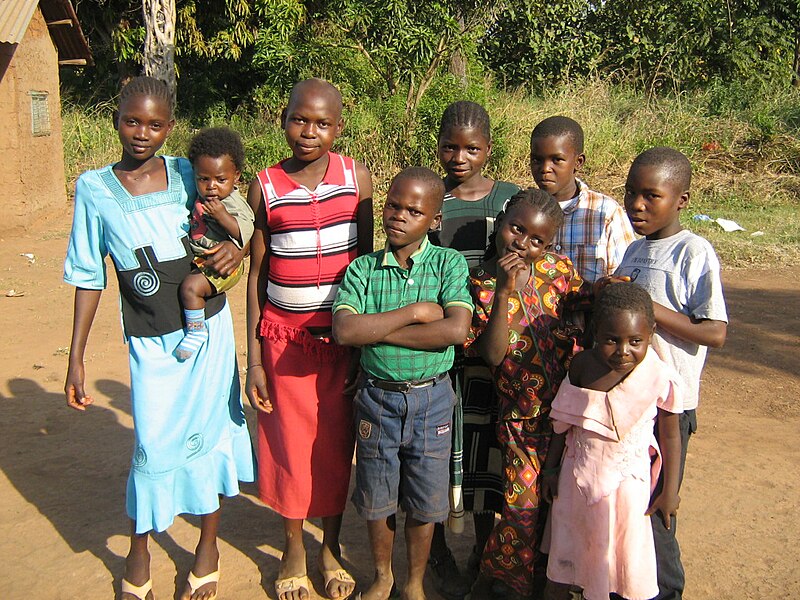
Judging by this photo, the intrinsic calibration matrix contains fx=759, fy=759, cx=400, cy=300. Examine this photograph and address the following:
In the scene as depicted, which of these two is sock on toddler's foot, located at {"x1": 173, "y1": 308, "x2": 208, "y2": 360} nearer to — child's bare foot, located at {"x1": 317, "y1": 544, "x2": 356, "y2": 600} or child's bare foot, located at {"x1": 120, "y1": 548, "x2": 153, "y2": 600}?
child's bare foot, located at {"x1": 120, "y1": 548, "x2": 153, "y2": 600}

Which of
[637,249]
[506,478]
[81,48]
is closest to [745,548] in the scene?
[506,478]

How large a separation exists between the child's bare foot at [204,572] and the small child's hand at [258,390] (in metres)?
0.56

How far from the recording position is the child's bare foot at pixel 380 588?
253 centimetres

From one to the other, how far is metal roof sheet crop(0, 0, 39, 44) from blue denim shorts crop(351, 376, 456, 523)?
7.51 meters

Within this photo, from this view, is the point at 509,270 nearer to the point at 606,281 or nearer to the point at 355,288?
the point at 606,281

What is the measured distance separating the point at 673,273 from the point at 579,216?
1.53 ft

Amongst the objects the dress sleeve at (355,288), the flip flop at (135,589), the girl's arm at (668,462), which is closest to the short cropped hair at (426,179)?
the dress sleeve at (355,288)

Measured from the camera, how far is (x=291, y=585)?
272 centimetres

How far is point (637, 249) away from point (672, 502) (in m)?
0.79

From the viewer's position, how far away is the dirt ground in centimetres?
287

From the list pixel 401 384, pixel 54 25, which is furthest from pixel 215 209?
pixel 54 25

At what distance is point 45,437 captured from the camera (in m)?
4.12

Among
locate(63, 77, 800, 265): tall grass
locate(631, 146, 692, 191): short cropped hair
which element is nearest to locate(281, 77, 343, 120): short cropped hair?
locate(631, 146, 692, 191): short cropped hair

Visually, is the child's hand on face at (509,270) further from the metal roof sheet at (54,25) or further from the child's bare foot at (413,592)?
the metal roof sheet at (54,25)
